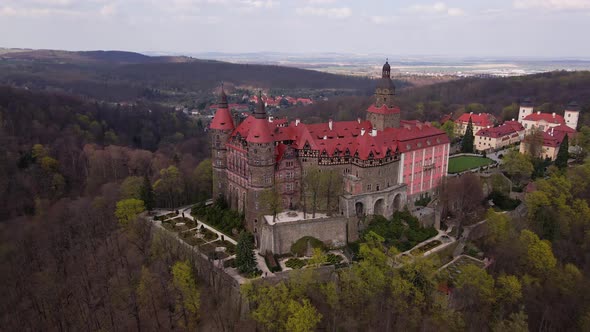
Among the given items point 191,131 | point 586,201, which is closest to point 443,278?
point 586,201

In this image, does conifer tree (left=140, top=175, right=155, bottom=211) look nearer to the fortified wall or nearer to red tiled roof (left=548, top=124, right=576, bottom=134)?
the fortified wall

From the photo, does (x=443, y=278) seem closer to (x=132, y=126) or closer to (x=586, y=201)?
(x=586, y=201)

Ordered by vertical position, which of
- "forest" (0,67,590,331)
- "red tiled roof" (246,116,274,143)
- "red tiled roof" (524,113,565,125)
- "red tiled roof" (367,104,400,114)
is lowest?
"forest" (0,67,590,331)

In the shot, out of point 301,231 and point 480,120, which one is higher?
point 480,120

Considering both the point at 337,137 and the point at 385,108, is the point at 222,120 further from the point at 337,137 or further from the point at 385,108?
the point at 385,108

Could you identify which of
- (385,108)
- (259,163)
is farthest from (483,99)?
(259,163)

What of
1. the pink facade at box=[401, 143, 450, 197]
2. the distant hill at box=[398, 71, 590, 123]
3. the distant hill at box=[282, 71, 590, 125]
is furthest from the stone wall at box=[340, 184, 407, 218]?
the distant hill at box=[398, 71, 590, 123]

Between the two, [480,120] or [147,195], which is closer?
[147,195]
